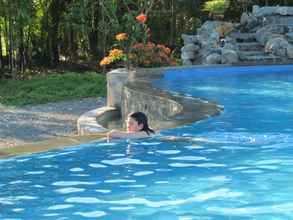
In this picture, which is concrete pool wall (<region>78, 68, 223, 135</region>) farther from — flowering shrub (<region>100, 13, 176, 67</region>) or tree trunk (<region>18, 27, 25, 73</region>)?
tree trunk (<region>18, 27, 25, 73</region>)

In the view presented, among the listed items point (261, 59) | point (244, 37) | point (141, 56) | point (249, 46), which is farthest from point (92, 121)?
point (244, 37)

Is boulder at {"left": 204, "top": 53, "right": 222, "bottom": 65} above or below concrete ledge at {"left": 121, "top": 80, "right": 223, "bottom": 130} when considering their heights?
above

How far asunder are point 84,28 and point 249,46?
6.77 meters

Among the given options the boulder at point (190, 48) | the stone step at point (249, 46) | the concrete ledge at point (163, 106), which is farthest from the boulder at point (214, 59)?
the concrete ledge at point (163, 106)

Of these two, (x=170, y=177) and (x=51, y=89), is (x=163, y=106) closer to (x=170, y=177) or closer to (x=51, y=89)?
(x=170, y=177)

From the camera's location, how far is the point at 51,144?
225 inches

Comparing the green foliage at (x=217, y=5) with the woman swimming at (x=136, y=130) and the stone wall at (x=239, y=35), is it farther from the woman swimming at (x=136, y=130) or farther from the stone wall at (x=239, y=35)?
the woman swimming at (x=136, y=130)

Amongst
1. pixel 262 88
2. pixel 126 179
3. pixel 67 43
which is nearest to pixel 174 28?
pixel 67 43

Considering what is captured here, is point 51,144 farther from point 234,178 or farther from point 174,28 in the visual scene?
point 174,28

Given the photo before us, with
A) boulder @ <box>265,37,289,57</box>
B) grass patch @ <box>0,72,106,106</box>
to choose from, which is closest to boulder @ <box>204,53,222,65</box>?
boulder @ <box>265,37,289,57</box>

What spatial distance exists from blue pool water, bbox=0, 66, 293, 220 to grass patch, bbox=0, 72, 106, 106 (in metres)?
7.21

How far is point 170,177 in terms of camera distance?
14.8ft

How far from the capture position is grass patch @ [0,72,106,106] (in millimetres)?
13430

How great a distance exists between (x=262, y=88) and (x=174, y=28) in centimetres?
1190
